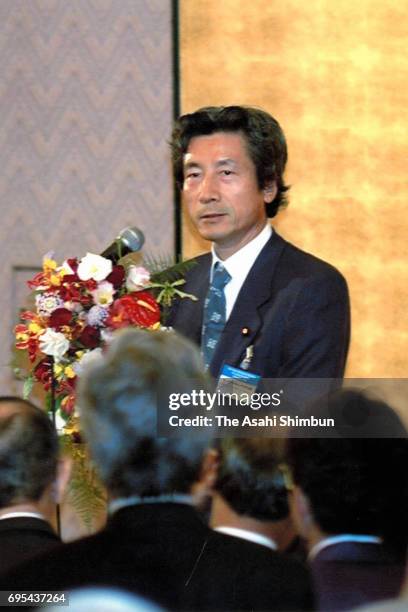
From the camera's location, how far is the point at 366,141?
4.22m

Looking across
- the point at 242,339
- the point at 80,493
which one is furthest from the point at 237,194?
the point at 80,493

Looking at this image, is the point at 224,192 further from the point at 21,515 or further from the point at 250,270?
the point at 21,515

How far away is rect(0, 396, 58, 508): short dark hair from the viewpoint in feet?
6.15

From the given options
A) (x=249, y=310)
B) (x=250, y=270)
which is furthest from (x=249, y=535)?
(x=250, y=270)

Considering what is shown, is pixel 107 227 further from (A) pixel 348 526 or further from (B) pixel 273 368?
(A) pixel 348 526

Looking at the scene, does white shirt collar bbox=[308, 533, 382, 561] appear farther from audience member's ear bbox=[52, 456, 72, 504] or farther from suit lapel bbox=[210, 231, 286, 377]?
suit lapel bbox=[210, 231, 286, 377]

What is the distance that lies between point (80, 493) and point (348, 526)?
0.74m

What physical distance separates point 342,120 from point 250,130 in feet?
4.43

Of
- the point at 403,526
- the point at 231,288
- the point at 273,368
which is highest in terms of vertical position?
the point at 231,288

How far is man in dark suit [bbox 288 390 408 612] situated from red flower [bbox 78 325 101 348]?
2.79ft

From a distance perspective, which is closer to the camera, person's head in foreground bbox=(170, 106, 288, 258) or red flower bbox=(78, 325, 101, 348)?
red flower bbox=(78, 325, 101, 348)

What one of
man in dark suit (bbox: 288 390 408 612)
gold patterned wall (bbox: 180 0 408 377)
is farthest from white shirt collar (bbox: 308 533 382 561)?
gold patterned wall (bbox: 180 0 408 377)

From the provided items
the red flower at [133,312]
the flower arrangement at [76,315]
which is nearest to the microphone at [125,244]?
the flower arrangement at [76,315]

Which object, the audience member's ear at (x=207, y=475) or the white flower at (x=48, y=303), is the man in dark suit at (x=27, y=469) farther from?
the white flower at (x=48, y=303)
